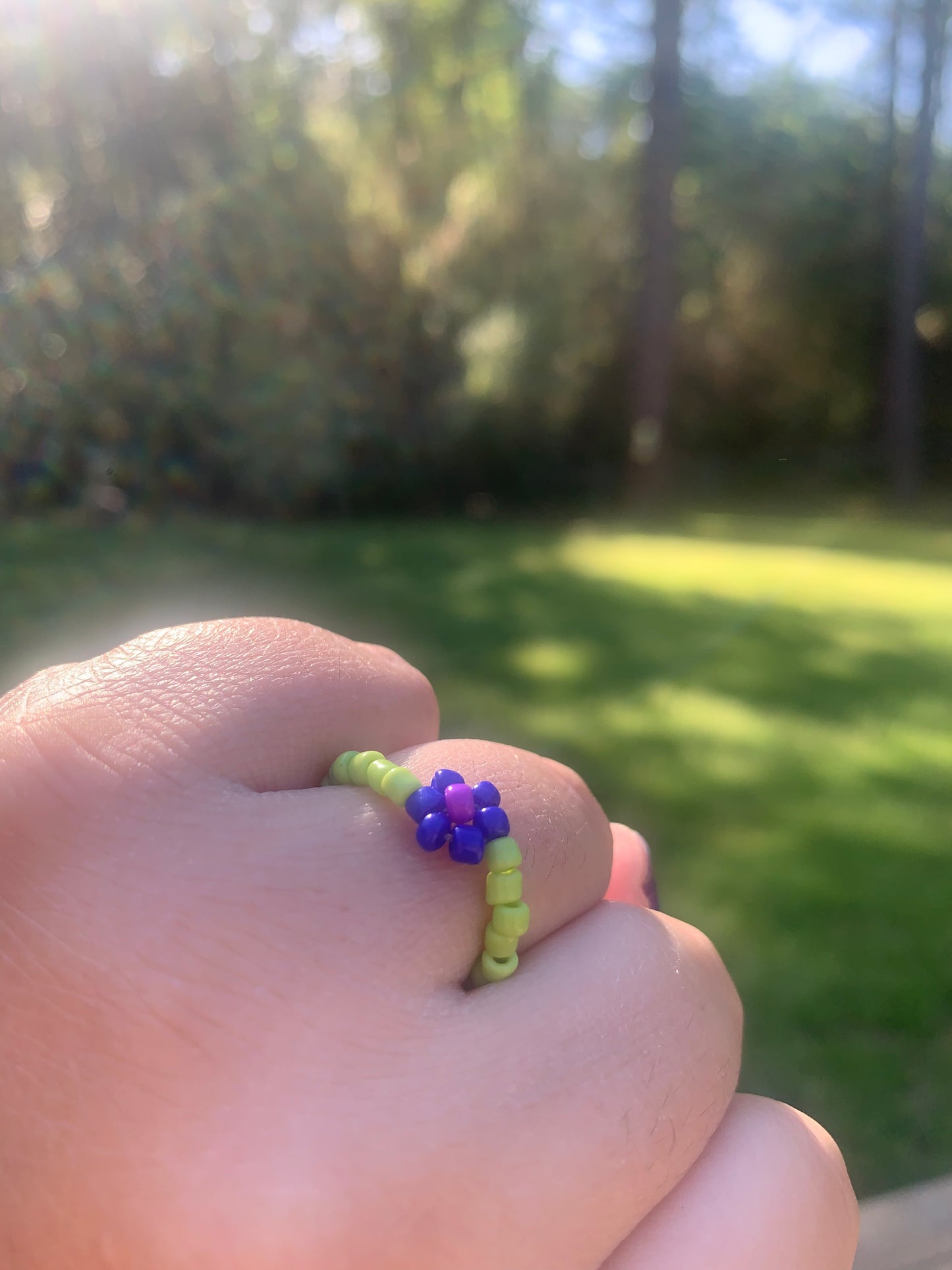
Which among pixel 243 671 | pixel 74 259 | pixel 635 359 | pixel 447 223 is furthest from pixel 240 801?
pixel 635 359

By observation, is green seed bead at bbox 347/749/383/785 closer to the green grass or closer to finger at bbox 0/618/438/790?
finger at bbox 0/618/438/790

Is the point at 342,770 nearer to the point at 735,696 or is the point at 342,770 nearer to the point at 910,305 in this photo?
the point at 735,696

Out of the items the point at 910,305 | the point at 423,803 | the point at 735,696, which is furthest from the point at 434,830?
the point at 910,305

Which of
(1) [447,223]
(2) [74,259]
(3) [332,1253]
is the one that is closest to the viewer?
(3) [332,1253]

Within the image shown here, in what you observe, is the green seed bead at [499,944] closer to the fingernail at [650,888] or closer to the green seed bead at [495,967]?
the green seed bead at [495,967]

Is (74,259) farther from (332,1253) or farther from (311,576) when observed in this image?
(332,1253)

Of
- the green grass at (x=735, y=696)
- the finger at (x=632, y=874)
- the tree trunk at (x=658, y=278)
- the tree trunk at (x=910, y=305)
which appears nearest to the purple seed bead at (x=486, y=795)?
the finger at (x=632, y=874)

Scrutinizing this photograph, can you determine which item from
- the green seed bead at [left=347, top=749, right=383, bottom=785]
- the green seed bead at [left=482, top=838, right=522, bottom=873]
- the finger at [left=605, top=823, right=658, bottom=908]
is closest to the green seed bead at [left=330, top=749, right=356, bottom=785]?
the green seed bead at [left=347, top=749, right=383, bottom=785]
